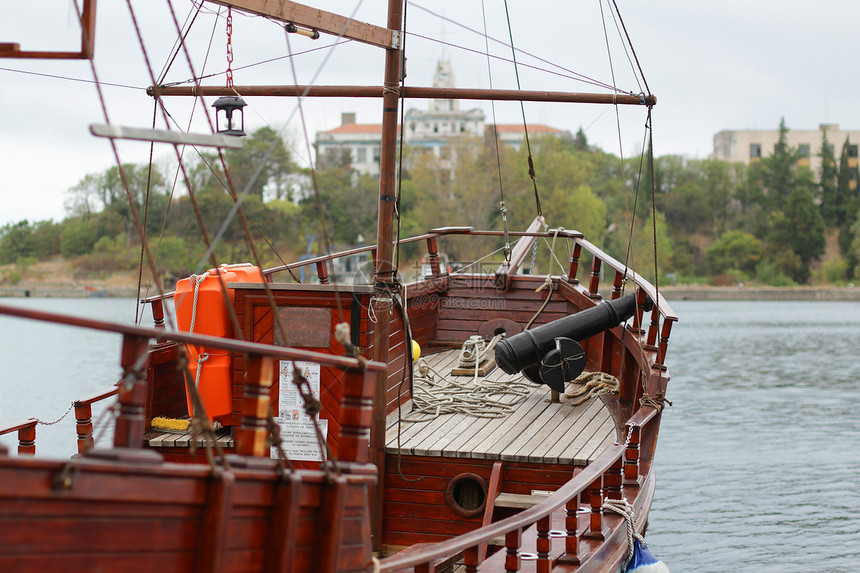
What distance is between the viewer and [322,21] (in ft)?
15.2

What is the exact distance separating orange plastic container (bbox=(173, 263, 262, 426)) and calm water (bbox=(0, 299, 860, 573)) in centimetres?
564

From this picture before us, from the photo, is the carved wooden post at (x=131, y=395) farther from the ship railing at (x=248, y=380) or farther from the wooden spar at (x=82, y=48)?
the wooden spar at (x=82, y=48)

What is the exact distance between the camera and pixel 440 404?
6012 millimetres

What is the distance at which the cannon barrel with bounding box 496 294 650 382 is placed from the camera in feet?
19.3

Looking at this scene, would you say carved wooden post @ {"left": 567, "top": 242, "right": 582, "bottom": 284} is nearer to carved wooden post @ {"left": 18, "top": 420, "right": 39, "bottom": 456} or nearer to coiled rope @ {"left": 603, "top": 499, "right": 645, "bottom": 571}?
coiled rope @ {"left": 603, "top": 499, "right": 645, "bottom": 571}

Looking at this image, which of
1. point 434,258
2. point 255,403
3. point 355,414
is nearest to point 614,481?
point 355,414

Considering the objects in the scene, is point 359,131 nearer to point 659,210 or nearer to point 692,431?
point 659,210

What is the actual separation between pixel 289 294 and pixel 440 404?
1.68 meters

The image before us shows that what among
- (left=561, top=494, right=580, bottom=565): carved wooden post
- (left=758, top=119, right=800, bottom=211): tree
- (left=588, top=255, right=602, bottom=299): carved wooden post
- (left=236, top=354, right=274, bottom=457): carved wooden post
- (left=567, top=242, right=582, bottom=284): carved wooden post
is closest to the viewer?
(left=236, top=354, right=274, bottom=457): carved wooden post

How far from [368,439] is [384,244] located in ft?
3.82

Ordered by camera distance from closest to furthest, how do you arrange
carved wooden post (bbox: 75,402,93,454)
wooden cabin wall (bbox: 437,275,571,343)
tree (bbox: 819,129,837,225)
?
1. carved wooden post (bbox: 75,402,93,454)
2. wooden cabin wall (bbox: 437,275,571,343)
3. tree (bbox: 819,129,837,225)

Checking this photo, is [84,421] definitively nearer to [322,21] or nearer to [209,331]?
[209,331]

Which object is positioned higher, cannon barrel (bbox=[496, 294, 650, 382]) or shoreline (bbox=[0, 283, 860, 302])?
cannon barrel (bbox=[496, 294, 650, 382])

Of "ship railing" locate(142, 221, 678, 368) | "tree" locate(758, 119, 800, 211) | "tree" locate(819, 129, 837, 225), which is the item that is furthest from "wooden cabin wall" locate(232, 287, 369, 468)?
"tree" locate(819, 129, 837, 225)
